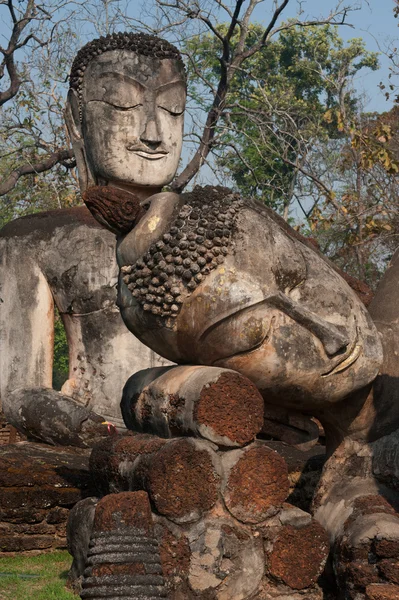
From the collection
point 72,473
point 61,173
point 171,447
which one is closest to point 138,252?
point 171,447

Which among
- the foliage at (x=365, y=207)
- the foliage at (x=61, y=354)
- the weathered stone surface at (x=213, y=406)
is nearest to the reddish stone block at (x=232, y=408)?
the weathered stone surface at (x=213, y=406)

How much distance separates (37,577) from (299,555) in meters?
1.52

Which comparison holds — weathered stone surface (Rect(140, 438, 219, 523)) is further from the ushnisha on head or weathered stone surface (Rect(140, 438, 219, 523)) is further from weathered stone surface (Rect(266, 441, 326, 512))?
the ushnisha on head

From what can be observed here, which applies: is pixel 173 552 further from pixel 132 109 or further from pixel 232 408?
pixel 132 109

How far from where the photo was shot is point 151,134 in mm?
6363

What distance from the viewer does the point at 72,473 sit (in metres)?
5.97

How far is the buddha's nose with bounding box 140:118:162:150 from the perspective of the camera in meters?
6.36

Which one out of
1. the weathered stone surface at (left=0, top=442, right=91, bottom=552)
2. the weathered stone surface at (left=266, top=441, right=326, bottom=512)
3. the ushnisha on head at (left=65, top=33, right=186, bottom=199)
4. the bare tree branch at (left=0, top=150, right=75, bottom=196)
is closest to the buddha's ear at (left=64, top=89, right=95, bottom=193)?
the ushnisha on head at (left=65, top=33, right=186, bottom=199)

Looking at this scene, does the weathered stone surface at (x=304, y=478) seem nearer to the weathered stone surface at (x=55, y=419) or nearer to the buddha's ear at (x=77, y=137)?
the weathered stone surface at (x=55, y=419)

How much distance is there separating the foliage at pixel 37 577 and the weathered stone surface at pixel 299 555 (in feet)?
2.93

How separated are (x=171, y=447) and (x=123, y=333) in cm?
301

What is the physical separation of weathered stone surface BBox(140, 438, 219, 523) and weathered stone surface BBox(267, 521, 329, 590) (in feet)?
1.04

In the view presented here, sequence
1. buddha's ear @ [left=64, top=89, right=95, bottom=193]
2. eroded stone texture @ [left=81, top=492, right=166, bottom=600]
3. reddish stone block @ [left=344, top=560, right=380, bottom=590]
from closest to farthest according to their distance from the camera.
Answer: eroded stone texture @ [left=81, top=492, right=166, bottom=600] < reddish stone block @ [left=344, top=560, right=380, bottom=590] < buddha's ear @ [left=64, top=89, right=95, bottom=193]

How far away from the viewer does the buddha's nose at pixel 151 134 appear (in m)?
6.36
